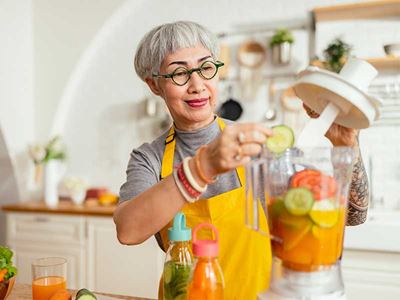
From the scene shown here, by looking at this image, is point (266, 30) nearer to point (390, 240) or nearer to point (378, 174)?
point (378, 174)

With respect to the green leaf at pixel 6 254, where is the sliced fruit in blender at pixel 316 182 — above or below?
above

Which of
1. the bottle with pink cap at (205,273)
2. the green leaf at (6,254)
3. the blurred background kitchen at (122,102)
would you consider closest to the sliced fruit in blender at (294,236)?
the bottle with pink cap at (205,273)

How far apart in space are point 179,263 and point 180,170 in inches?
8.6

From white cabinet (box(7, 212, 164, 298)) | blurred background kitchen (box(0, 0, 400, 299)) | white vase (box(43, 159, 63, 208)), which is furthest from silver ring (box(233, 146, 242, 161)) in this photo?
white vase (box(43, 159, 63, 208))

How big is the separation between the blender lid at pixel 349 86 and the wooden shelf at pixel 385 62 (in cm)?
197

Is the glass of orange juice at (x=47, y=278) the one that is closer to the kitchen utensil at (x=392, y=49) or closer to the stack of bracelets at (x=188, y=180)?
the stack of bracelets at (x=188, y=180)

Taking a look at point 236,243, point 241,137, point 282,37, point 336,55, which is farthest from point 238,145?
point 282,37

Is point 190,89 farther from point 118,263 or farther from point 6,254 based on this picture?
point 118,263

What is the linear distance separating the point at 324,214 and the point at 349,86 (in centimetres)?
23

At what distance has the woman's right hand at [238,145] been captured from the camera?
811 mm

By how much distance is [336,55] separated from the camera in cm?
277

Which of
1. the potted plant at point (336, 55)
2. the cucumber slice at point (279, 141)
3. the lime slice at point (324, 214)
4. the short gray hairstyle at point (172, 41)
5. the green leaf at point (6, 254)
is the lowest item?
the green leaf at point (6, 254)

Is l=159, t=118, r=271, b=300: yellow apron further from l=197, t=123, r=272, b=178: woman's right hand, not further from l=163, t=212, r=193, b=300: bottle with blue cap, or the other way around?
l=197, t=123, r=272, b=178: woman's right hand

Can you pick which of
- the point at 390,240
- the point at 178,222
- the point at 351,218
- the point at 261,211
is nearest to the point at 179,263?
the point at 178,222
